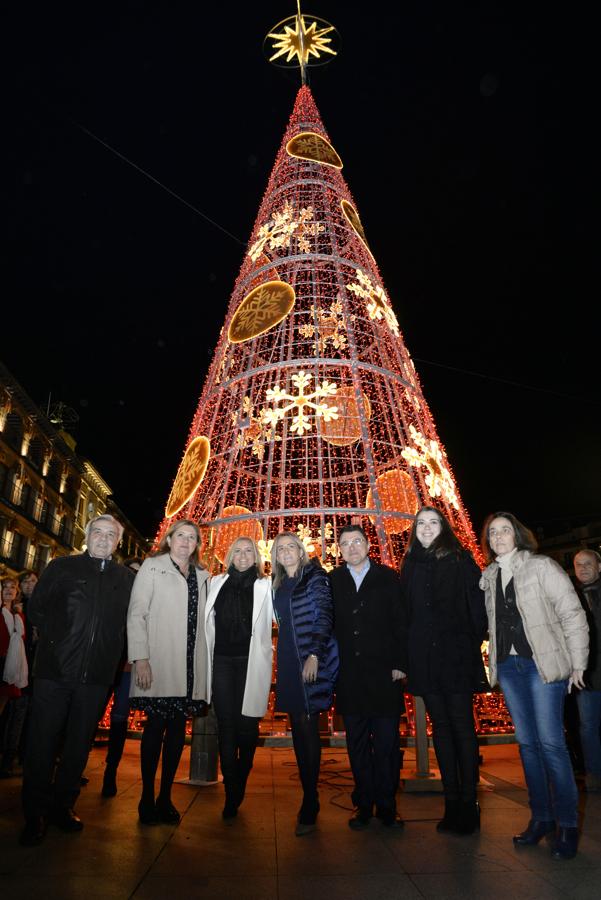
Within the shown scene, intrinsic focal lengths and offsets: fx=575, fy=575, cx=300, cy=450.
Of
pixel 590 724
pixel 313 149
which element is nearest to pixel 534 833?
pixel 590 724

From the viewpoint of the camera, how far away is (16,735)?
4434mm

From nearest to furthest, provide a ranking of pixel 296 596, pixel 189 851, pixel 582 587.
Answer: pixel 189 851, pixel 296 596, pixel 582 587

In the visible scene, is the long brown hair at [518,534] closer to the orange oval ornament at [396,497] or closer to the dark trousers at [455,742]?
the dark trousers at [455,742]

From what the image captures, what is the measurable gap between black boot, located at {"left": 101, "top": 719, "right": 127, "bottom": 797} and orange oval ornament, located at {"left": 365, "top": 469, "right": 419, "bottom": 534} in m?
3.02

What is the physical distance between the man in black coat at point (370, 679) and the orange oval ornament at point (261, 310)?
3463 mm

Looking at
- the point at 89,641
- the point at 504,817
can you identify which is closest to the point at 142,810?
the point at 89,641

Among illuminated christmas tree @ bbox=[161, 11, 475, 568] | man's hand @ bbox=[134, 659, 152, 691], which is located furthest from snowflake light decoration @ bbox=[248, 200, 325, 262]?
man's hand @ bbox=[134, 659, 152, 691]

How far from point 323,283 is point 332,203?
1634mm

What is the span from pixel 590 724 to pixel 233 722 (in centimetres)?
253

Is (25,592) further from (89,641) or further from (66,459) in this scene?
(66,459)

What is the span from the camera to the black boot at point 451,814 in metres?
2.79

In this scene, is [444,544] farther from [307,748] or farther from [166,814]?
[166,814]

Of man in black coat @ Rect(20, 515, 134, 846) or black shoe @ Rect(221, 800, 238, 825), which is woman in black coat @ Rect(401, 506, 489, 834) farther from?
man in black coat @ Rect(20, 515, 134, 846)

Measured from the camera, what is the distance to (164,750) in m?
3.06
